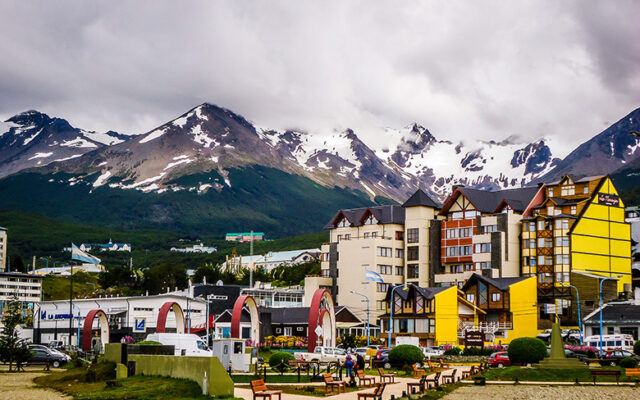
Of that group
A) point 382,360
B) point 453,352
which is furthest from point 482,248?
point 382,360

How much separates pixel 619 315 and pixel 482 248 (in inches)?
1005

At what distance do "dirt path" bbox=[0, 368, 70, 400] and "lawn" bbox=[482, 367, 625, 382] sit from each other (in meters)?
25.0

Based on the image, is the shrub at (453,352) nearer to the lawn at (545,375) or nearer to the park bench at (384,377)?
the lawn at (545,375)

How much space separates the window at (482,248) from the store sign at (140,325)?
47.3 meters

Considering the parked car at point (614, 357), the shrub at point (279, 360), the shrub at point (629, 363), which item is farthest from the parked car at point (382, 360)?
the shrub at point (629, 363)

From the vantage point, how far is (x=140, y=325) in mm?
114375

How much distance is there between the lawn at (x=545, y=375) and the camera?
46344 mm

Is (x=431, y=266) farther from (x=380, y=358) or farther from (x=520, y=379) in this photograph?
(x=520, y=379)

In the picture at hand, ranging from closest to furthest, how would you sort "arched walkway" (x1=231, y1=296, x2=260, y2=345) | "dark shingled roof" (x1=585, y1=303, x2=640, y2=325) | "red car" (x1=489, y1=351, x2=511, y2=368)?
"red car" (x1=489, y1=351, x2=511, y2=368) < "arched walkway" (x1=231, y1=296, x2=260, y2=345) < "dark shingled roof" (x1=585, y1=303, x2=640, y2=325)

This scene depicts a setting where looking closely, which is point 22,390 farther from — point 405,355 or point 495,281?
point 495,281

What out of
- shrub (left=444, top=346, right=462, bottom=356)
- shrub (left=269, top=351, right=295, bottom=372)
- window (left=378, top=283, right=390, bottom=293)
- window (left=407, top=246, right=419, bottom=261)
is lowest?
shrub (left=444, top=346, right=462, bottom=356)

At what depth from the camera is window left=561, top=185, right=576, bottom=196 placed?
109m

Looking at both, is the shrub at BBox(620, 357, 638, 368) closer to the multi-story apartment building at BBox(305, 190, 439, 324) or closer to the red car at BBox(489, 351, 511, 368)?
the red car at BBox(489, 351, 511, 368)

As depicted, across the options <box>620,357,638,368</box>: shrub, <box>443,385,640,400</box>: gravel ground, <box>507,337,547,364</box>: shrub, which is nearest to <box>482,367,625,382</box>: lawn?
<box>443,385,640,400</box>: gravel ground
